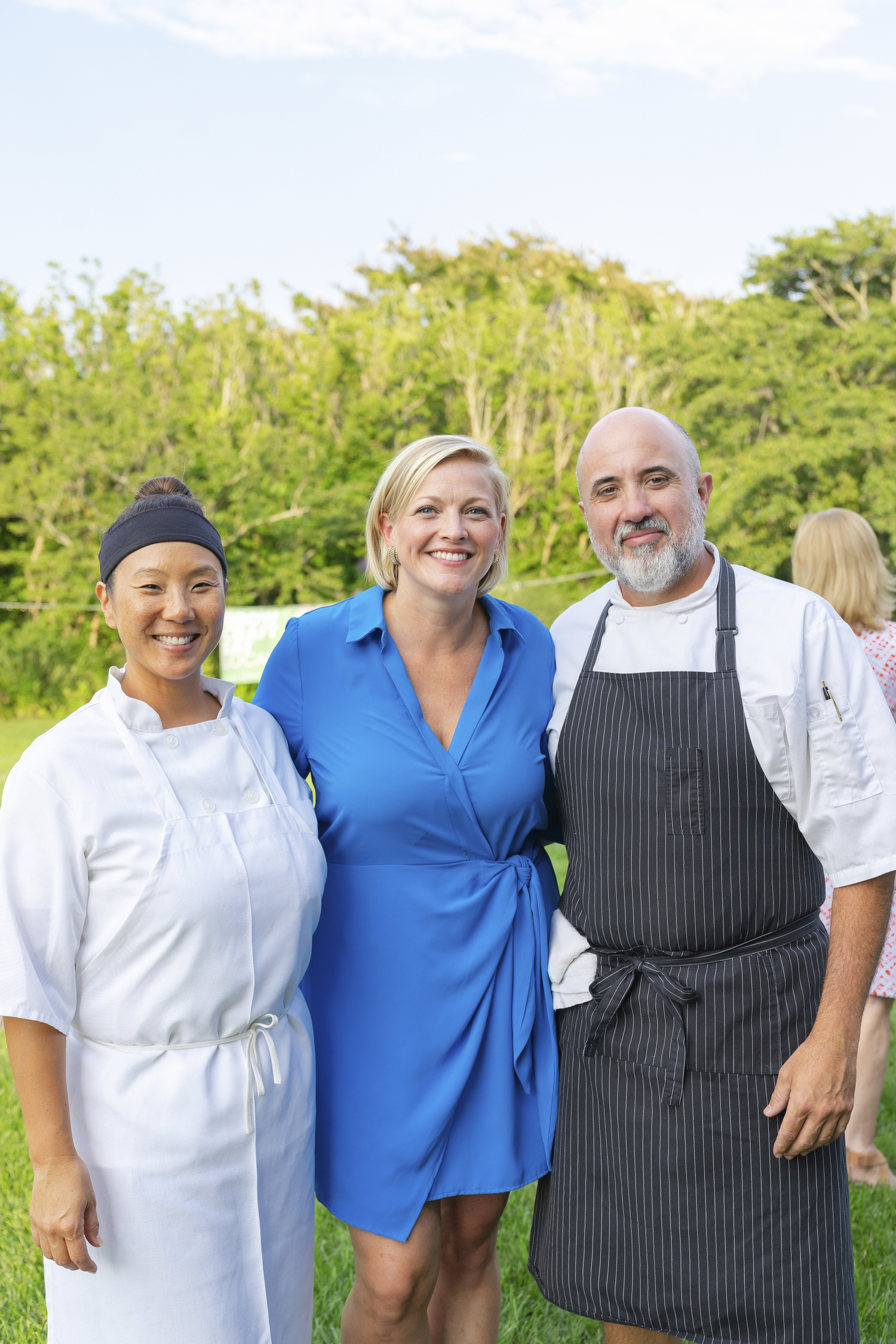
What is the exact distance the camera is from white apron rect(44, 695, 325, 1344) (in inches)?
72.8

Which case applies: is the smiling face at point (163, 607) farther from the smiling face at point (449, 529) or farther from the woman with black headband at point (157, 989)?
the smiling face at point (449, 529)

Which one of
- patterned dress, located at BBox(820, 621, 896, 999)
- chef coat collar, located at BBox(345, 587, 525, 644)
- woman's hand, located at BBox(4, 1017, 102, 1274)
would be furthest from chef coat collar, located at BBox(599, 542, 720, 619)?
patterned dress, located at BBox(820, 621, 896, 999)

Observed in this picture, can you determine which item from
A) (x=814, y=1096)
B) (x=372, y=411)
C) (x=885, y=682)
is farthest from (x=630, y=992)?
(x=372, y=411)

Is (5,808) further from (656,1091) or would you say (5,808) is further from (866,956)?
(866,956)

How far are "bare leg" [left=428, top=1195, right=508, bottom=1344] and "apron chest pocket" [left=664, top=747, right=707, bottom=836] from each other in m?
0.94

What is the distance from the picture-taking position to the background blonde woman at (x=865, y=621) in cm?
384

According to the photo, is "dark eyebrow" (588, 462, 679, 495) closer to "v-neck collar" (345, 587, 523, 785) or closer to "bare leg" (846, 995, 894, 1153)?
"v-neck collar" (345, 587, 523, 785)

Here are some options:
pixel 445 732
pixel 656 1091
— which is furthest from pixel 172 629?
pixel 656 1091

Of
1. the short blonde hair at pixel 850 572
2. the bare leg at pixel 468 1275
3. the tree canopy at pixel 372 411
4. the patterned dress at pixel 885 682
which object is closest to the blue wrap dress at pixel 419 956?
the bare leg at pixel 468 1275

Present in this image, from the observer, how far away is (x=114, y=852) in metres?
1.84

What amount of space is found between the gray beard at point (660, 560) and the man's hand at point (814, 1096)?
0.95 m

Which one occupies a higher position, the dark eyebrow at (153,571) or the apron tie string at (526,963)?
the dark eyebrow at (153,571)

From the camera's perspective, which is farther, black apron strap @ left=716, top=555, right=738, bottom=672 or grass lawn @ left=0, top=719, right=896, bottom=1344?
grass lawn @ left=0, top=719, right=896, bottom=1344

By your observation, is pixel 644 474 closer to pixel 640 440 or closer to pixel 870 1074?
pixel 640 440
